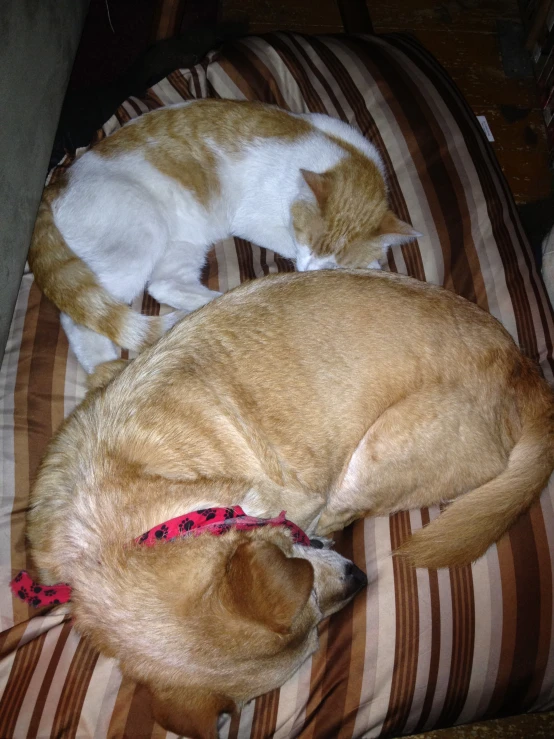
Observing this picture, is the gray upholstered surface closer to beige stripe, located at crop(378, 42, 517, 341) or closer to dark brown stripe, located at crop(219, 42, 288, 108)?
dark brown stripe, located at crop(219, 42, 288, 108)

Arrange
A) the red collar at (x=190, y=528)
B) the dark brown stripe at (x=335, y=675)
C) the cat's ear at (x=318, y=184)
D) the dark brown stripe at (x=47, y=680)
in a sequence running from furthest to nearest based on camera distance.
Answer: the cat's ear at (x=318, y=184) < the dark brown stripe at (x=335, y=675) < the dark brown stripe at (x=47, y=680) < the red collar at (x=190, y=528)

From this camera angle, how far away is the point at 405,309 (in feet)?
6.07

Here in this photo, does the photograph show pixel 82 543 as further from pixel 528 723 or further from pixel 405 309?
pixel 528 723

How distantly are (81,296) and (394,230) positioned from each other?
4.26 ft

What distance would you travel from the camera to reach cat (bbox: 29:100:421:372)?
219 centimetres

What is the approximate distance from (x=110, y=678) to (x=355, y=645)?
0.76 meters

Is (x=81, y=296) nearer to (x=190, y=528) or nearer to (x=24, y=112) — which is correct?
(x=24, y=112)

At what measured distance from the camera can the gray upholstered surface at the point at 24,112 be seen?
6.13 feet

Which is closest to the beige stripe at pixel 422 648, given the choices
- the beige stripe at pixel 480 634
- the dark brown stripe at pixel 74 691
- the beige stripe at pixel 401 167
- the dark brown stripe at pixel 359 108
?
the beige stripe at pixel 480 634

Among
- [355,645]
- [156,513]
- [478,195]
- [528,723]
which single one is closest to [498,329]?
[478,195]

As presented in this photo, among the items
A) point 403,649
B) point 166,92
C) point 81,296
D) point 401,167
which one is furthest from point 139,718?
point 166,92

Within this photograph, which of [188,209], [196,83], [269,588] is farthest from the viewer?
[196,83]

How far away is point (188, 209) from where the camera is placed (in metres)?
2.53

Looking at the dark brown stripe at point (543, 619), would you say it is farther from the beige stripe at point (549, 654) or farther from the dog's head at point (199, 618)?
the dog's head at point (199, 618)
